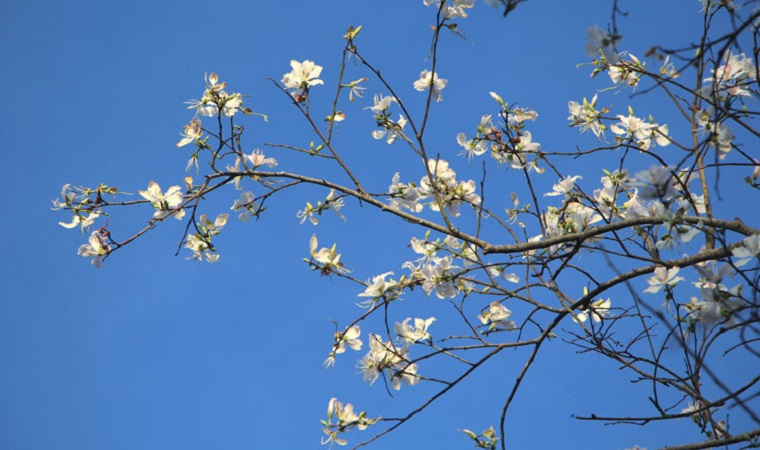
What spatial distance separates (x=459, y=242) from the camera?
265 centimetres

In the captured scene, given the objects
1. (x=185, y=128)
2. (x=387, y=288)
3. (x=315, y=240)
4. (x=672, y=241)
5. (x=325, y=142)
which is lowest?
(x=672, y=241)

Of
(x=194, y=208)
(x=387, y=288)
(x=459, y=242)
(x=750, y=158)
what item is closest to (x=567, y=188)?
(x=459, y=242)

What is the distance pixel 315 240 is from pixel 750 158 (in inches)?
62.1

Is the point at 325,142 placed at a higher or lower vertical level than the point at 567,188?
higher

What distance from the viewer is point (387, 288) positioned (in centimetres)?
242

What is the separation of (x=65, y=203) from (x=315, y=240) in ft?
3.23

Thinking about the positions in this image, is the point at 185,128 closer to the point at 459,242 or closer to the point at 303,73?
the point at 303,73

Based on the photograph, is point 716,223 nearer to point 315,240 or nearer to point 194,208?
point 315,240

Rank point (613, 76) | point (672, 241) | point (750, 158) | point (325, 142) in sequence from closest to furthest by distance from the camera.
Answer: point (672, 241) < point (750, 158) < point (325, 142) < point (613, 76)

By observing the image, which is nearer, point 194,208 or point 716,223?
point 716,223

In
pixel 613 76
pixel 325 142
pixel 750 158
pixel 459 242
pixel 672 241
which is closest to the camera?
pixel 672 241

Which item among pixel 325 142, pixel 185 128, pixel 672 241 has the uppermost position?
pixel 185 128

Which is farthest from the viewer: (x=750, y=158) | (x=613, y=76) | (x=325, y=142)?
(x=613, y=76)

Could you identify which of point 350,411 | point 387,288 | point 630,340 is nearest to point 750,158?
point 630,340
